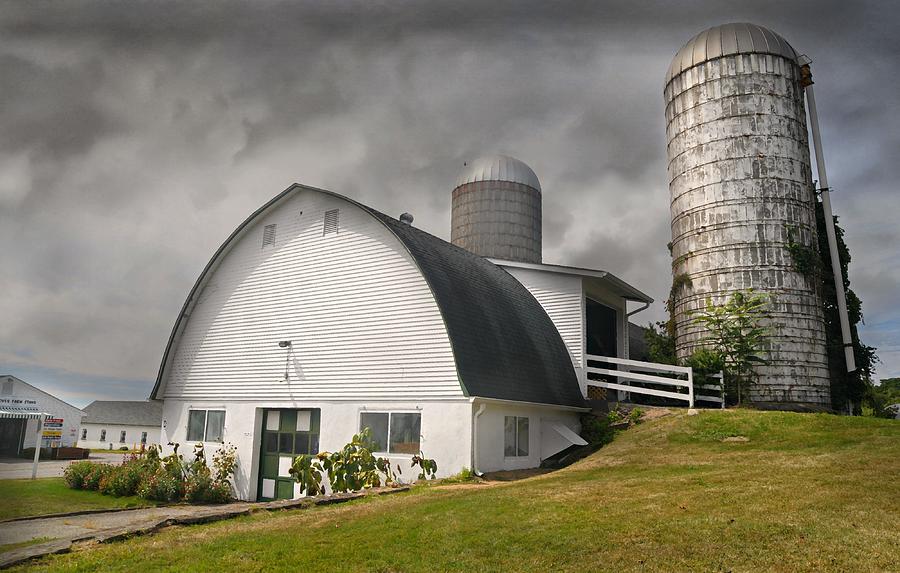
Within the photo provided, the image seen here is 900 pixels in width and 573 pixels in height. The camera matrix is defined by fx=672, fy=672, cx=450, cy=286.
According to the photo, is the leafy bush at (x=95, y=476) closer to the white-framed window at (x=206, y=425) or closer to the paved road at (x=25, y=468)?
the paved road at (x=25, y=468)

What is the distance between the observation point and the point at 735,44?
24188 millimetres

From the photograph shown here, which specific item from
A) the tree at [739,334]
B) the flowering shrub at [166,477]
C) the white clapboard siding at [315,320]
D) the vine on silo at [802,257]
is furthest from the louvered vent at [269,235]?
the vine on silo at [802,257]

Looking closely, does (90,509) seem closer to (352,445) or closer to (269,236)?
(352,445)

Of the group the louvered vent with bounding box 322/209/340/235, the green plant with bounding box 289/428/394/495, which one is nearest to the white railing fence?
the green plant with bounding box 289/428/394/495

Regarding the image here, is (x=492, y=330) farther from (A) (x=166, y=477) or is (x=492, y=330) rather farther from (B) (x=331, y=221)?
(A) (x=166, y=477)

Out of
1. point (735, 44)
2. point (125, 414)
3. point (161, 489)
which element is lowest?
point (161, 489)

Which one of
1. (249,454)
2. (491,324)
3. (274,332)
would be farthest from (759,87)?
(249,454)

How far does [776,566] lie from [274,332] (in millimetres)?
15879

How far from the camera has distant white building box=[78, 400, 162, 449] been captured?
198ft

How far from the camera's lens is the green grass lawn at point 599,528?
7.26 meters

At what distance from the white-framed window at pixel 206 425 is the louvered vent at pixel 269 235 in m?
5.36

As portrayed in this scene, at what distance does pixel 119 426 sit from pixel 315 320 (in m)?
50.8

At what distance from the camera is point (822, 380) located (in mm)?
22844

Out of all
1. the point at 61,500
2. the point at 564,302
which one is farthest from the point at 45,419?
the point at 564,302
